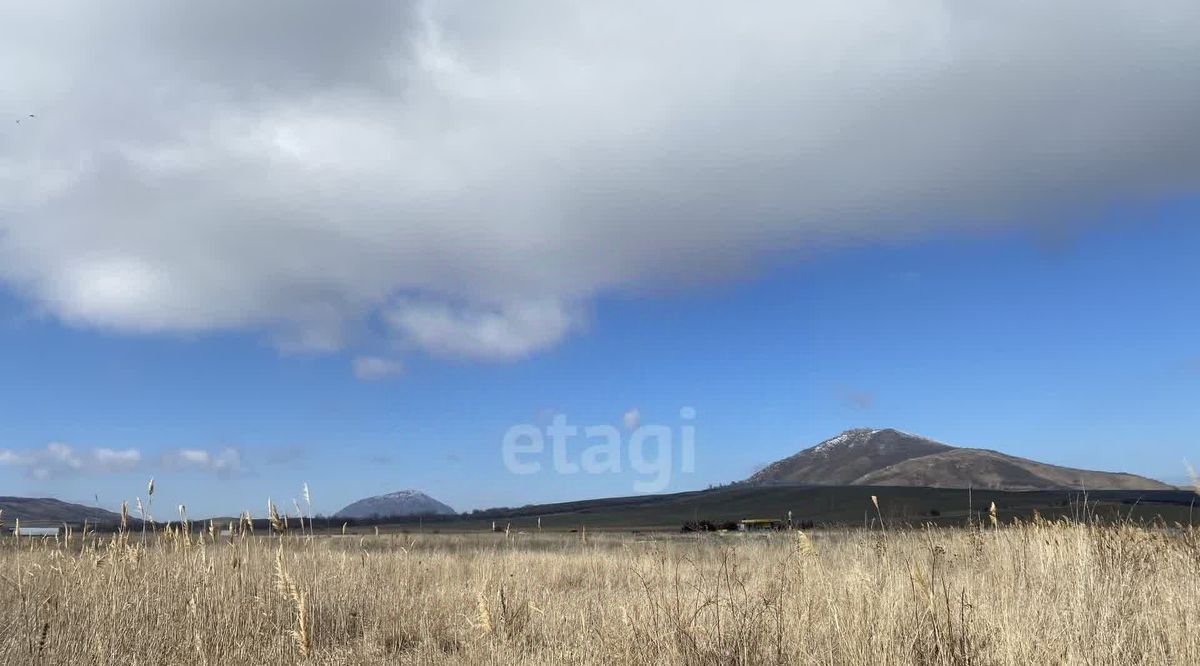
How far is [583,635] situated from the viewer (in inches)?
227

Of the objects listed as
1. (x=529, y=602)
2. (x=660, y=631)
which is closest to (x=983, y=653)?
(x=660, y=631)

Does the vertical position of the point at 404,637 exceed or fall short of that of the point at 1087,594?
it falls short

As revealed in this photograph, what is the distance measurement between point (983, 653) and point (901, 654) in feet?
1.62

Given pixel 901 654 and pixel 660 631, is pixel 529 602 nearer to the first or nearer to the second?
pixel 660 631

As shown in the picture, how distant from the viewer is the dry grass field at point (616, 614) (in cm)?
498

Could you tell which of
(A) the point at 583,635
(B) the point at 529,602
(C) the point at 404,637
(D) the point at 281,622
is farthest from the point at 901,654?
(D) the point at 281,622

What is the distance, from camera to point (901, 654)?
4.71 m

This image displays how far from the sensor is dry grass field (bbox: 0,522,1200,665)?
498 centimetres

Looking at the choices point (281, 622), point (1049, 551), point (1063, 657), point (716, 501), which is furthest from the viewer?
point (716, 501)

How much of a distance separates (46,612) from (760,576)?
25.8 ft

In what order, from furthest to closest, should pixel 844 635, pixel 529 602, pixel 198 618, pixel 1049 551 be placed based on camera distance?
pixel 1049 551
pixel 529 602
pixel 198 618
pixel 844 635

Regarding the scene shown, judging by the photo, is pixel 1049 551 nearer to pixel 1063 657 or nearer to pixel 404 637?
pixel 1063 657

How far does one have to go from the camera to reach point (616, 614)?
24.5 feet

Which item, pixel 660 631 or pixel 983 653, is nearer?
pixel 983 653
